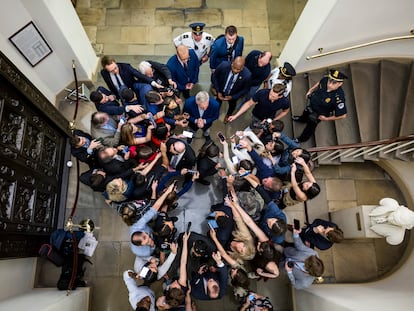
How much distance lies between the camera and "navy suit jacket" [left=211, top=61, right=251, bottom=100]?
13.5ft

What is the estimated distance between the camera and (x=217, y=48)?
14.3ft

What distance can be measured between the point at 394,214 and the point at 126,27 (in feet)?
17.6

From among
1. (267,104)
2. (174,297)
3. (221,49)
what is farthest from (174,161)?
(221,49)

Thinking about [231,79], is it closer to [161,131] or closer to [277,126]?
[277,126]

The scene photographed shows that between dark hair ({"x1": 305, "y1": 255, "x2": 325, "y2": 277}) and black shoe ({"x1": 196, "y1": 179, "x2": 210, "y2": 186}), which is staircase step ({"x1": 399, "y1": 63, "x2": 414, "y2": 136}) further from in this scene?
black shoe ({"x1": 196, "y1": 179, "x2": 210, "y2": 186})

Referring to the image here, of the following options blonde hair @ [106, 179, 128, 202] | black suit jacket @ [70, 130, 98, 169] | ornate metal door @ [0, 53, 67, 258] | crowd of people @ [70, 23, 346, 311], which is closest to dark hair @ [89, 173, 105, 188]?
crowd of people @ [70, 23, 346, 311]

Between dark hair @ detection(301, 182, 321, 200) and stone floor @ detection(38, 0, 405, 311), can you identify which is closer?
dark hair @ detection(301, 182, 321, 200)

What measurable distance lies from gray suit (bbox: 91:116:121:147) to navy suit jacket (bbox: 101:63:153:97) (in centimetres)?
55

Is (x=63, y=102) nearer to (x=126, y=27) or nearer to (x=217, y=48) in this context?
(x=126, y=27)

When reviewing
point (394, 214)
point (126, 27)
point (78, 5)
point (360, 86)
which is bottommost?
point (394, 214)

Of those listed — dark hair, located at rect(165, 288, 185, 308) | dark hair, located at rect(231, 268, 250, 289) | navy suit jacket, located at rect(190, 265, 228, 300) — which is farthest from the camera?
navy suit jacket, located at rect(190, 265, 228, 300)

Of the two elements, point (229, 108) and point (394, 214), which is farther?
point (229, 108)

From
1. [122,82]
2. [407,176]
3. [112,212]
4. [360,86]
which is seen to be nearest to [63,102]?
[122,82]

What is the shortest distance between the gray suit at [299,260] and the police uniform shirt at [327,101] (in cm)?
181
